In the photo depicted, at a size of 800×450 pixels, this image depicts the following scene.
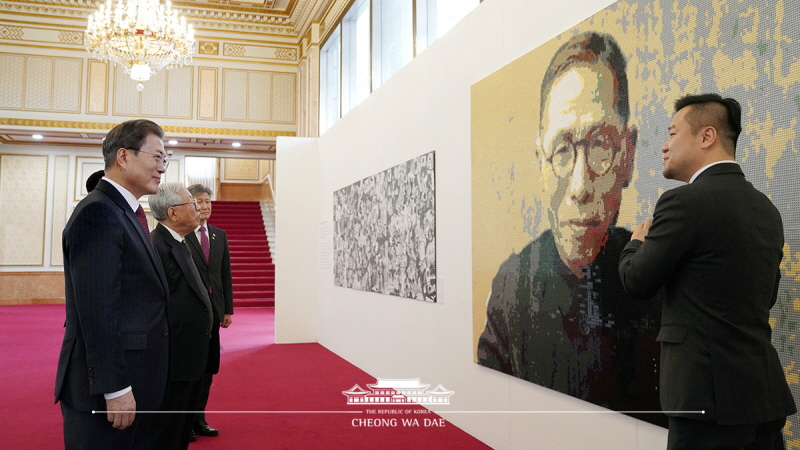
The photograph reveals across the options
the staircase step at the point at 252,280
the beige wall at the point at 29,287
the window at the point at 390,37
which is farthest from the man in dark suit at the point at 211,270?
the beige wall at the point at 29,287

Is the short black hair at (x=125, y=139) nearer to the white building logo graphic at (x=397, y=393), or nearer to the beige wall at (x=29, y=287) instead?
the white building logo graphic at (x=397, y=393)

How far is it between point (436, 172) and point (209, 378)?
2398 mm

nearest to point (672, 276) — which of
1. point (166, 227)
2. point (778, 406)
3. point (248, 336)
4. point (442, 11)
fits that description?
point (778, 406)

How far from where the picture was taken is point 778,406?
1809 millimetres

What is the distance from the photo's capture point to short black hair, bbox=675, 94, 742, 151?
1.92 metres

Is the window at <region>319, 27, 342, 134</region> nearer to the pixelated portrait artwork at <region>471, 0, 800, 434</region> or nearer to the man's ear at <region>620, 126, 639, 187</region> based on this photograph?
the pixelated portrait artwork at <region>471, 0, 800, 434</region>

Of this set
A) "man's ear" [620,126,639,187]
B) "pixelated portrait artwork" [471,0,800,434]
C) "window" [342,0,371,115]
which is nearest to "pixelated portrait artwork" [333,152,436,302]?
"pixelated portrait artwork" [471,0,800,434]

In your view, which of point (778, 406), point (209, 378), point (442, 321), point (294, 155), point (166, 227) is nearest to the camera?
point (778, 406)

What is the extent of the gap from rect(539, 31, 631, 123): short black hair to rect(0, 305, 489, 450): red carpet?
241cm

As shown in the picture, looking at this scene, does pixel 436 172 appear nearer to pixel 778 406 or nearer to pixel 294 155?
pixel 778 406

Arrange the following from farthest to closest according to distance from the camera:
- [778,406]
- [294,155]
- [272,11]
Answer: [272,11] < [294,155] < [778,406]

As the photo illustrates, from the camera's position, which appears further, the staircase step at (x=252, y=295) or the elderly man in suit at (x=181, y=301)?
the staircase step at (x=252, y=295)

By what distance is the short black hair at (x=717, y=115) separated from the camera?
192cm

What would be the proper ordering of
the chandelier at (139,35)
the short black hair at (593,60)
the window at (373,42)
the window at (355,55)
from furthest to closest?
1. the chandelier at (139,35)
2. the window at (355,55)
3. the window at (373,42)
4. the short black hair at (593,60)
